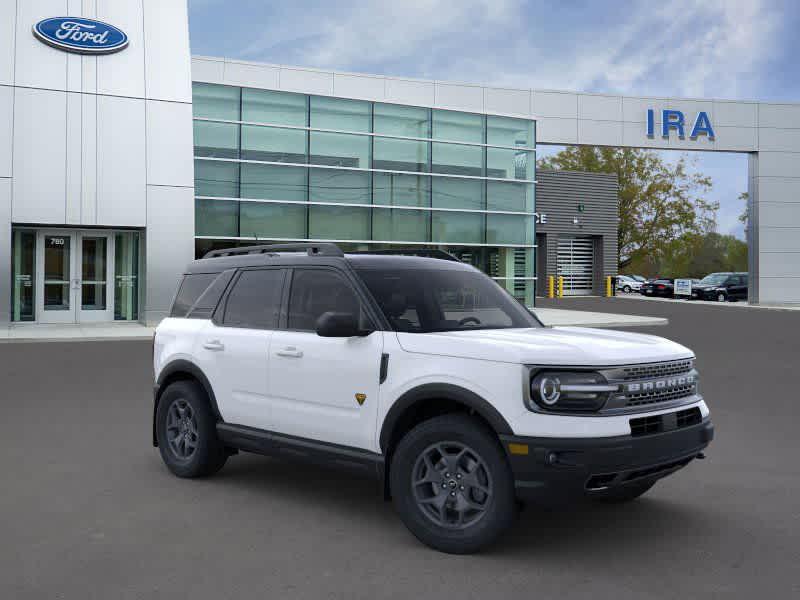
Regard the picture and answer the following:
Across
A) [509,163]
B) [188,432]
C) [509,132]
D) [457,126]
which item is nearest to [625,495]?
[188,432]

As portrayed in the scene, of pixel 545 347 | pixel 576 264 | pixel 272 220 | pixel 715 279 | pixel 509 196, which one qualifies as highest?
pixel 509 196

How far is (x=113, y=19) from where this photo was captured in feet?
83.1

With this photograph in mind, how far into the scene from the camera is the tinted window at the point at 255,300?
21.5ft

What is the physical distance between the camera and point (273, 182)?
29.2 meters

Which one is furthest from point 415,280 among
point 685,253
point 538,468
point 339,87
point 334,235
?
point 685,253

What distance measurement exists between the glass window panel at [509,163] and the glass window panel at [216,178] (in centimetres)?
979

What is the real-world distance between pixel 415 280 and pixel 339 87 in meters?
32.5

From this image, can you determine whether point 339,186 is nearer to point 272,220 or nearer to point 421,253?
point 272,220

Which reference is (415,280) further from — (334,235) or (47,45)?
(334,235)

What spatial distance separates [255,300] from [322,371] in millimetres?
1150

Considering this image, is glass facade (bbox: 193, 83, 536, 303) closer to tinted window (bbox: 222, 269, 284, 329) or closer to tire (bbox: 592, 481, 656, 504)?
tinted window (bbox: 222, 269, 284, 329)

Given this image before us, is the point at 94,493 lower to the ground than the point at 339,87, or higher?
lower

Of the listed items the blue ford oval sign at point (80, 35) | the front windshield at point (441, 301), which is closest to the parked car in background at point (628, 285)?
the blue ford oval sign at point (80, 35)

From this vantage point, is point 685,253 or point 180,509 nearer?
point 180,509
